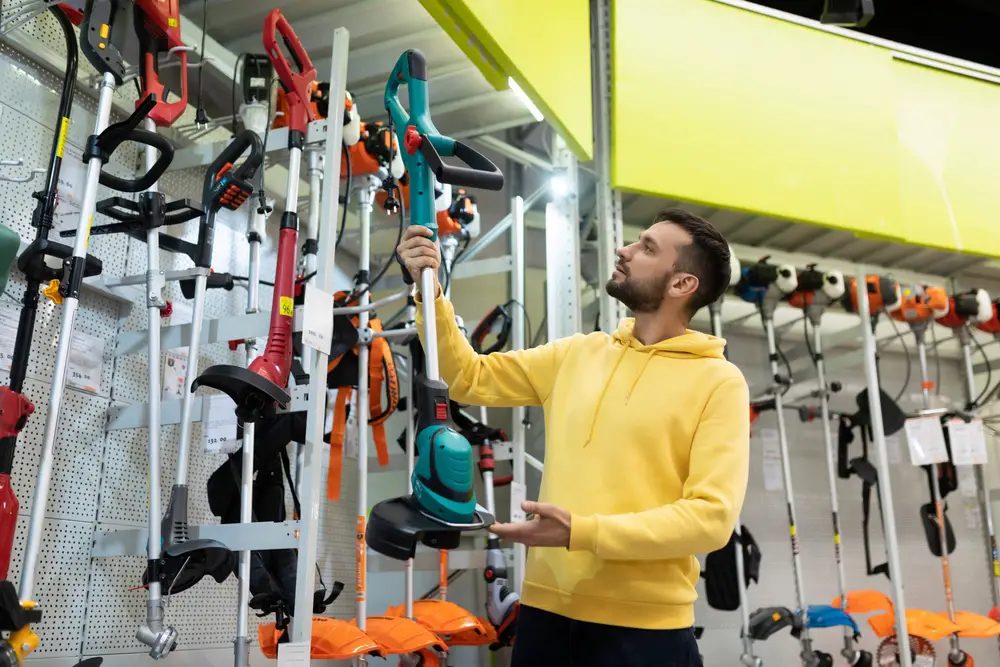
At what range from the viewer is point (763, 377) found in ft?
18.0

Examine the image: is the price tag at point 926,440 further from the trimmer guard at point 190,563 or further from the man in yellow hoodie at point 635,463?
the trimmer guard at point 190,563

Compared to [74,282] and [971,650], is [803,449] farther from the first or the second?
[74,282]

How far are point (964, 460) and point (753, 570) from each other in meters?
1.51

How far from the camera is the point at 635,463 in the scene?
1.60 m

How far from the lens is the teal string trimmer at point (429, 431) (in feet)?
4.43

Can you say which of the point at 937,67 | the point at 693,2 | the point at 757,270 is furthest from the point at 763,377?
the point at 693,2

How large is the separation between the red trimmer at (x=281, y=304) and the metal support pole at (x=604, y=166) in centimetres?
164

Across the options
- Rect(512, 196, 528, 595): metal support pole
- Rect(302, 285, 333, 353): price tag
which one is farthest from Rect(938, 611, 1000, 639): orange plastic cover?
Rect(302, 285, 333, 353): price tag

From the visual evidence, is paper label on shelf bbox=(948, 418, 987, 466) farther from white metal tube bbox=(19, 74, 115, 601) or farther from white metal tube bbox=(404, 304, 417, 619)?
white metal tube bbox=(19, 74, 115, 601)

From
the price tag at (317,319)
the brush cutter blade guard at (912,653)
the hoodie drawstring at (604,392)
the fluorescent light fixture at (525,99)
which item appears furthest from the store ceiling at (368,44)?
the brush cutter blade guard at (912,653)

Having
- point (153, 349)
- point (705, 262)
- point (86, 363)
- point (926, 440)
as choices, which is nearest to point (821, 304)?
point (926, 440)

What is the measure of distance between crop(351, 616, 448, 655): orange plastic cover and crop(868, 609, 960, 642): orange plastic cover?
8.76 feet

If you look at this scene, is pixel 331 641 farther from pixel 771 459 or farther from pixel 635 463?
pixel 771 459

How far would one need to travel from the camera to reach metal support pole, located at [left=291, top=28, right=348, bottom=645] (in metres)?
2.10
